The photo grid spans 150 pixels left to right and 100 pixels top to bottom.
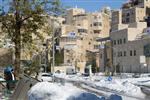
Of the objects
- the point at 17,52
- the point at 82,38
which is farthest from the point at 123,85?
the point at 82,38

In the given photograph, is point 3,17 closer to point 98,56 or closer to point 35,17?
point 35,17

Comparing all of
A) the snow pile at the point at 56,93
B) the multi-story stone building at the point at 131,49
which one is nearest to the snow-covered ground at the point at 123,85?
the snow pile at the point at 56,93

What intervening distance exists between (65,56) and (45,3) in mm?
133775

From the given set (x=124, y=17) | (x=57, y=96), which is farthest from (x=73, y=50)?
(x=57, y=96)

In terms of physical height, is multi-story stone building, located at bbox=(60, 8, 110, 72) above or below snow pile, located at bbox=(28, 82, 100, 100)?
above

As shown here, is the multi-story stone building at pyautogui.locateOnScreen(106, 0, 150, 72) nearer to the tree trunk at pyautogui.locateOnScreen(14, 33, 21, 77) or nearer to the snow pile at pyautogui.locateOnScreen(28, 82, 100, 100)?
the tree trunk at pyautogui.locateOnScreen(14, 33, 21, 77)

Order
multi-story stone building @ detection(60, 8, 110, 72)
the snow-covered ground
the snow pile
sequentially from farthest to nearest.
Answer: multi-story stone building @ detection(60, 8, 110, 72) < the snow-covered ground < the snow pile

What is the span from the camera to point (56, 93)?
820cm

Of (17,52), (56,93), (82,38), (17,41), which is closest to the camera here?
(56,93)

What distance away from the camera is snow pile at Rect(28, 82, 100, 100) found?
7862 millimetres

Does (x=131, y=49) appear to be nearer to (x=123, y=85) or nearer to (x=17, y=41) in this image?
(x=123, y=85)

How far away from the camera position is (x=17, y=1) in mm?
19297

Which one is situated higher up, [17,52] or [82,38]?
[82,38]

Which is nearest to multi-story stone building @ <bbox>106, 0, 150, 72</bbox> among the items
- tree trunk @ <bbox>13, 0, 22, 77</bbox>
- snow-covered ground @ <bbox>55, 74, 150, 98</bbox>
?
snow-covered ground @ <bbox>55, 74, 150, 98</bbox>
